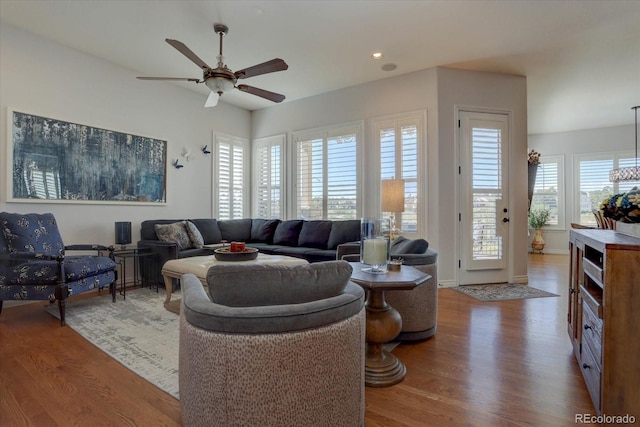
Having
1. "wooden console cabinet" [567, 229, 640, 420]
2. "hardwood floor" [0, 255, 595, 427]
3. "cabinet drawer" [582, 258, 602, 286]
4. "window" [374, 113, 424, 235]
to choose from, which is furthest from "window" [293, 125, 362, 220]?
"wooden console cabinet" [567, 229, 640, 420]

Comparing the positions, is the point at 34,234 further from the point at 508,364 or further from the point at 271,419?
the point at 508,364

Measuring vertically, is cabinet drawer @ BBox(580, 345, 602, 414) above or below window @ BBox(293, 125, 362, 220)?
below

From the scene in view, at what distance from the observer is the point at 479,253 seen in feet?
15.2

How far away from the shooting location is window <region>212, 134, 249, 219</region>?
19.2ft

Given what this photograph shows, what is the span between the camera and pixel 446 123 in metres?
4.52

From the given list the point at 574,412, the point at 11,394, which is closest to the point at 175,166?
the point at 11,394

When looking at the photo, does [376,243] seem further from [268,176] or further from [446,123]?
[268,176]

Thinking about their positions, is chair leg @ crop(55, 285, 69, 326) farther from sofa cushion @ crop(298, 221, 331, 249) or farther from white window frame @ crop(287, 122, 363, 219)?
white window frame @ crop(287, 122, 363, 219)

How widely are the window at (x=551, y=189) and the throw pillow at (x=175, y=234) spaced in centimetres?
809

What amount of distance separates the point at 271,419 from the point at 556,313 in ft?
11.3

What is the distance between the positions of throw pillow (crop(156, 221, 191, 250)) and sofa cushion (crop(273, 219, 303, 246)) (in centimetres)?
137

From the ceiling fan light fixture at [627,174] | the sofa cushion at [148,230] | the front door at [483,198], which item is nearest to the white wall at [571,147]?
the ceiling fan light fixture at [627,174]

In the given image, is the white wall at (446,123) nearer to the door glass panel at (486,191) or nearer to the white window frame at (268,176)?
the door glass panel at (486,191)

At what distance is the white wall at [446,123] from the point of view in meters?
4.51
